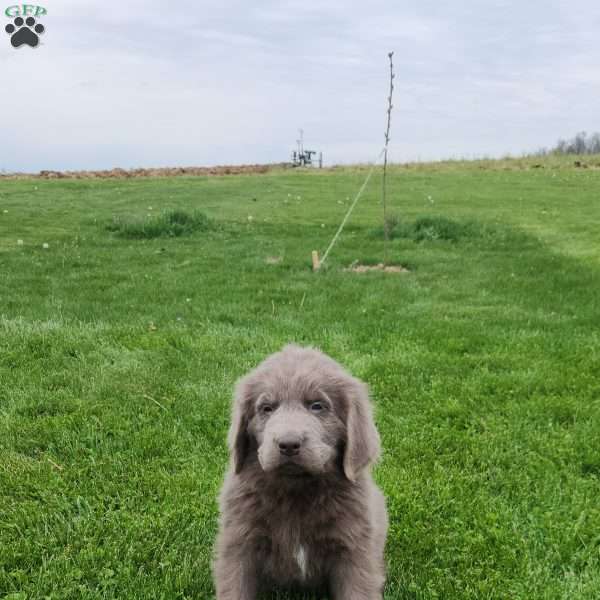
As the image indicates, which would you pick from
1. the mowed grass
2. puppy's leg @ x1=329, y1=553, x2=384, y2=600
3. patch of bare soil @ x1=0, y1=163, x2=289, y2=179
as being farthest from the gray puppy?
patch of bare soil @ x1=0, y1=163, x2=289, y2=179

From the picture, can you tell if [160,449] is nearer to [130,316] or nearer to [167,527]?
[167,527]

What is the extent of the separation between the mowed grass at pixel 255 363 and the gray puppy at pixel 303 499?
1.45 feet

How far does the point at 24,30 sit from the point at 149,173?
1794cm

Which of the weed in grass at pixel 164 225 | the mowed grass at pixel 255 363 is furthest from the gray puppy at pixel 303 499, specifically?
the weed in grass at pixel 164 225

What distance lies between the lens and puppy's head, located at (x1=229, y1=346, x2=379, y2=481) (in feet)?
9.77

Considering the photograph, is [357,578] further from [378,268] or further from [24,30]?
[24,30]

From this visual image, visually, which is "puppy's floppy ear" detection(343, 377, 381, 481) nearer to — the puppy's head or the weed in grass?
the puppy's head

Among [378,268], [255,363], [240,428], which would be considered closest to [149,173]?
[378,268]

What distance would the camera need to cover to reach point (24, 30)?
14008mm

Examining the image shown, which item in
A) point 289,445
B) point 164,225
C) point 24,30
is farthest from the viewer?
point 164,225

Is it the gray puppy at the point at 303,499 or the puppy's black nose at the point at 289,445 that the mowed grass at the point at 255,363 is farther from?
the puppy's black nose at the point at 289,445

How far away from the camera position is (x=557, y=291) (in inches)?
393

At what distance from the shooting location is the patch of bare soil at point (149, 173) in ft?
97.6

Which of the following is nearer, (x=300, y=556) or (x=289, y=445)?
(x=289, y=445)
